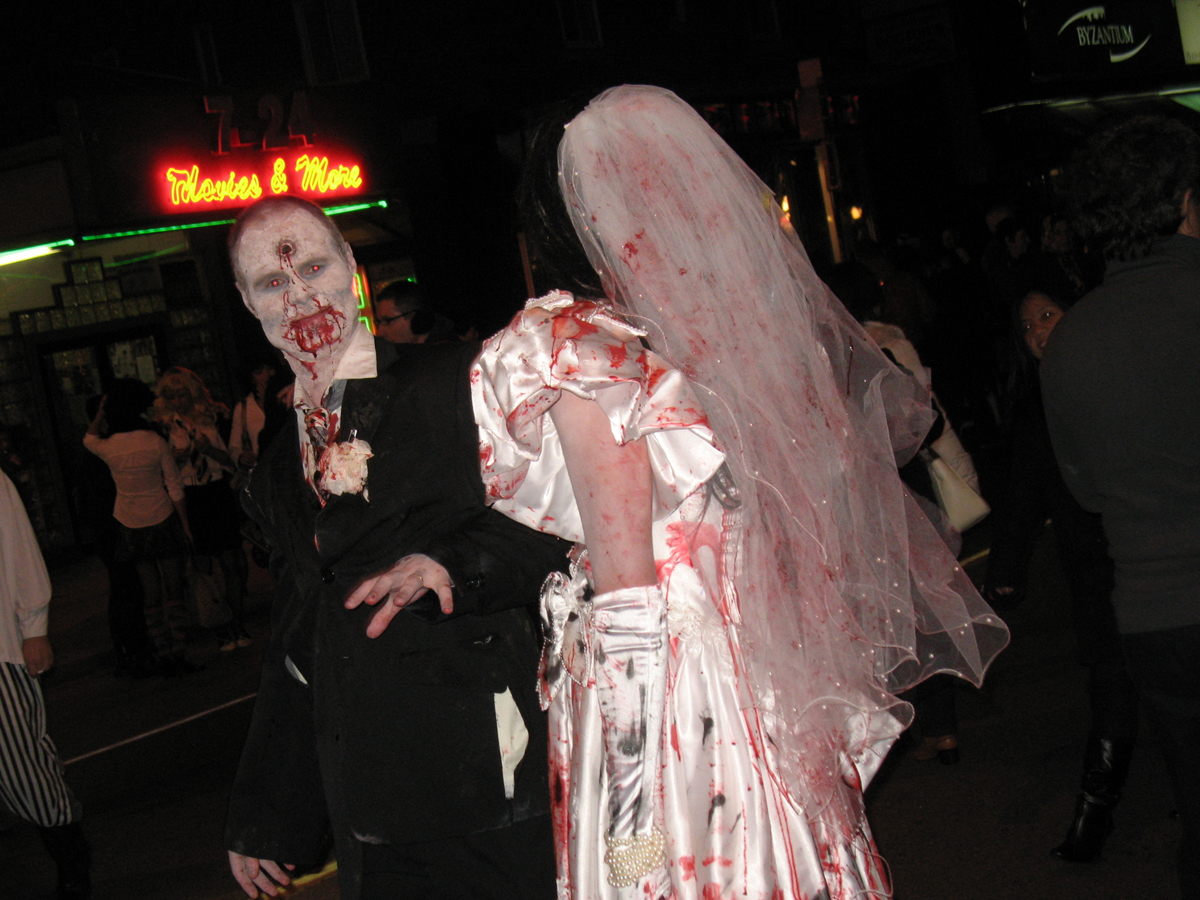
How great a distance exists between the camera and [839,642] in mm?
1789

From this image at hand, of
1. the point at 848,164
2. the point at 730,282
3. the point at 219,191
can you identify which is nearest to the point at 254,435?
the point at 219,191

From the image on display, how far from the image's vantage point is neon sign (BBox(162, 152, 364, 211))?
11516 mm

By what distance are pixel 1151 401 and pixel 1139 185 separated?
45cm

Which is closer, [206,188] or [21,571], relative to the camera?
[21,571]

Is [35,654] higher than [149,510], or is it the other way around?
[149,510]

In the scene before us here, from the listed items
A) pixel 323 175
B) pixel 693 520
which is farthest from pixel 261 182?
pixel 693 520

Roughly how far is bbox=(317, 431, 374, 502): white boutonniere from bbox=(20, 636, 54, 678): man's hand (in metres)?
2.62

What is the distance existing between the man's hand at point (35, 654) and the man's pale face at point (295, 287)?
100 inches

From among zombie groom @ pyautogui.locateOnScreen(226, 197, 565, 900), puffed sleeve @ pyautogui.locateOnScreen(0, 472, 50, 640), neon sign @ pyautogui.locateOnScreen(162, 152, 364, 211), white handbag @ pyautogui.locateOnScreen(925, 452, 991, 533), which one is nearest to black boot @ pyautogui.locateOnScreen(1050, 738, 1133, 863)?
white handbag @ pyautogui.locateOnScreen(925, 452, 991, 533)

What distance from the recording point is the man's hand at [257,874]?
85.1 inches

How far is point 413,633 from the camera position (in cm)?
197

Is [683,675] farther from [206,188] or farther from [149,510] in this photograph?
[206,188]

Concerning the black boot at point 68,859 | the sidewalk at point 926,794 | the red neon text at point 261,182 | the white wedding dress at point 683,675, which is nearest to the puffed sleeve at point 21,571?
the black boot at point 68,859

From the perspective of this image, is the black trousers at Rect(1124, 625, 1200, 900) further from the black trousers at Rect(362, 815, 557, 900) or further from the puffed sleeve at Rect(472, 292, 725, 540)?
the black trousers at Rect(362, 815, 557, 900)
